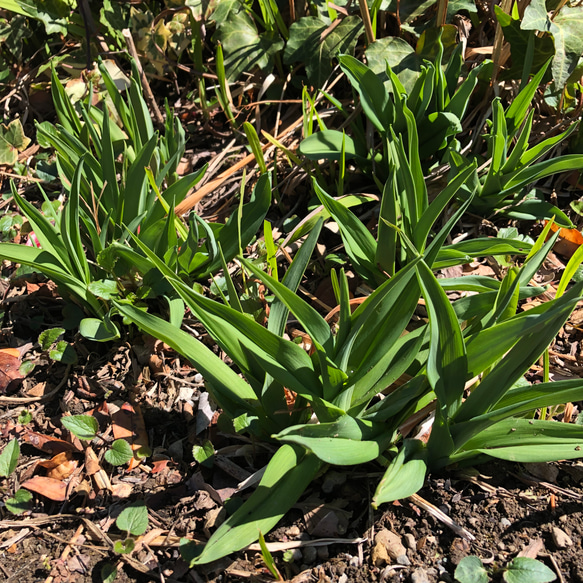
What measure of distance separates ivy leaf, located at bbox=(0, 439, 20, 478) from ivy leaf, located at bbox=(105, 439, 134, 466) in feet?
0.78

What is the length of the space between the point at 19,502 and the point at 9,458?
0.38 feet

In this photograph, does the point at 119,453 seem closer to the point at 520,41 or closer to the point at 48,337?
the point at 48,337

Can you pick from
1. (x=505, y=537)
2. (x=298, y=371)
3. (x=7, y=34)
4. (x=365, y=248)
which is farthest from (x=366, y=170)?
(x=7, y=34)

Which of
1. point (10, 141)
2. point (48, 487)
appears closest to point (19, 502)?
point (48, 487)

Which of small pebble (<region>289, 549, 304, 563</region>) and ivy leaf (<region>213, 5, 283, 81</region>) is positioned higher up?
ivy leaf (<region>213, 5, 283, 81</region>)

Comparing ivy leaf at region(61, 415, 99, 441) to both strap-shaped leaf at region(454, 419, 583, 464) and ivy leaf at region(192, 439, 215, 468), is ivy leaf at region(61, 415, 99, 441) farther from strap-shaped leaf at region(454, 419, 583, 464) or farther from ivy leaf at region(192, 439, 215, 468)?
strap-shaped leaf at region(454, 419, 583, 464)

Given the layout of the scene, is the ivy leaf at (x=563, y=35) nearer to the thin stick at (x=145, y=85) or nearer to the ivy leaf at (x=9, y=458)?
the thin stick at (x=145, y=85)

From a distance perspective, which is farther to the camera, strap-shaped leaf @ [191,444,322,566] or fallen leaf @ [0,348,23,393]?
fallen leaf @ [0,348,23,393]

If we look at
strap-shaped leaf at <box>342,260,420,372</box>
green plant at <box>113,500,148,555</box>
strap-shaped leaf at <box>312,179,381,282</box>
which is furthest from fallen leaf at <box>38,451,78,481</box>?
strap-shaped leaf at <box>312,179,381,282</box>

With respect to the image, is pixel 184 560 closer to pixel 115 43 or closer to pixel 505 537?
pixel 505 537

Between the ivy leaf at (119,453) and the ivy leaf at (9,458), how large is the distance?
24cm

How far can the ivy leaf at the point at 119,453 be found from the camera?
1374 millimetres

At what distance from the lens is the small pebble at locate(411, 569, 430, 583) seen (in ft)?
3.69

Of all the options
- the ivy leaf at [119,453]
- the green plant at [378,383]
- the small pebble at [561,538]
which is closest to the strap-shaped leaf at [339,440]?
the green plant at [378,383]
